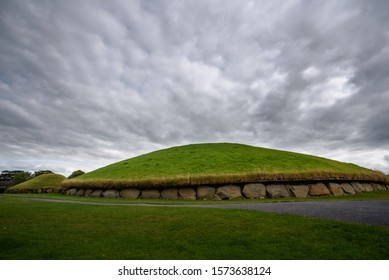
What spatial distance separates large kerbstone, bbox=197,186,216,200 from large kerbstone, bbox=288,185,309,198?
7.01m

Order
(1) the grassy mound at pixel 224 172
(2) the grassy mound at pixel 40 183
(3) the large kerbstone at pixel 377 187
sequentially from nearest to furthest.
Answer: (1) the grassy mound at pixel 224 172
(3) the large kerbstone at pixel 377 187
(2) the grassy mound at pixel 40 183

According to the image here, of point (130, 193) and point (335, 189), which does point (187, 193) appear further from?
point (335, 189)

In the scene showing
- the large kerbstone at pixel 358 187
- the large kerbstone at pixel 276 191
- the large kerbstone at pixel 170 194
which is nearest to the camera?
the large kerbstone at pixel 276 191

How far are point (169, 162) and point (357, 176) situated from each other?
20128 mm

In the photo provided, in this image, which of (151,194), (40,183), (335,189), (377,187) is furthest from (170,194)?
(40,183)

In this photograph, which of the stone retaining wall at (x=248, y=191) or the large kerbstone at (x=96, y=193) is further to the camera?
the large kerbstone at (x=96, y=193)

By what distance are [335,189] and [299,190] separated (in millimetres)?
3910

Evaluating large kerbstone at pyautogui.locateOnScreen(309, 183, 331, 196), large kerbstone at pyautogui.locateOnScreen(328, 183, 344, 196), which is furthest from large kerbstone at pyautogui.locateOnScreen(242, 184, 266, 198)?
large kerbstone at pyautogui.locateOnScreen(328, 183, 344, 196)

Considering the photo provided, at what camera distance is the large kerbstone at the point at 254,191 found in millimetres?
21391

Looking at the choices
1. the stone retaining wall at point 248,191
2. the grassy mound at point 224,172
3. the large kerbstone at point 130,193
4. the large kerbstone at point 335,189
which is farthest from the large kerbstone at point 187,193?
the large kerbstone at point 335,189

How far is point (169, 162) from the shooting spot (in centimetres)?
2923

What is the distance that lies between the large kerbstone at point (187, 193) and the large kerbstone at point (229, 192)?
7.26 feet

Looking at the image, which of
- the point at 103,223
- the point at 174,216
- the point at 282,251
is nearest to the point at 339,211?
the point at 282,251

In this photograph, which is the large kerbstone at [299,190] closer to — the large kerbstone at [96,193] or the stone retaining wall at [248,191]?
the stone retaining wall at [248,191]
